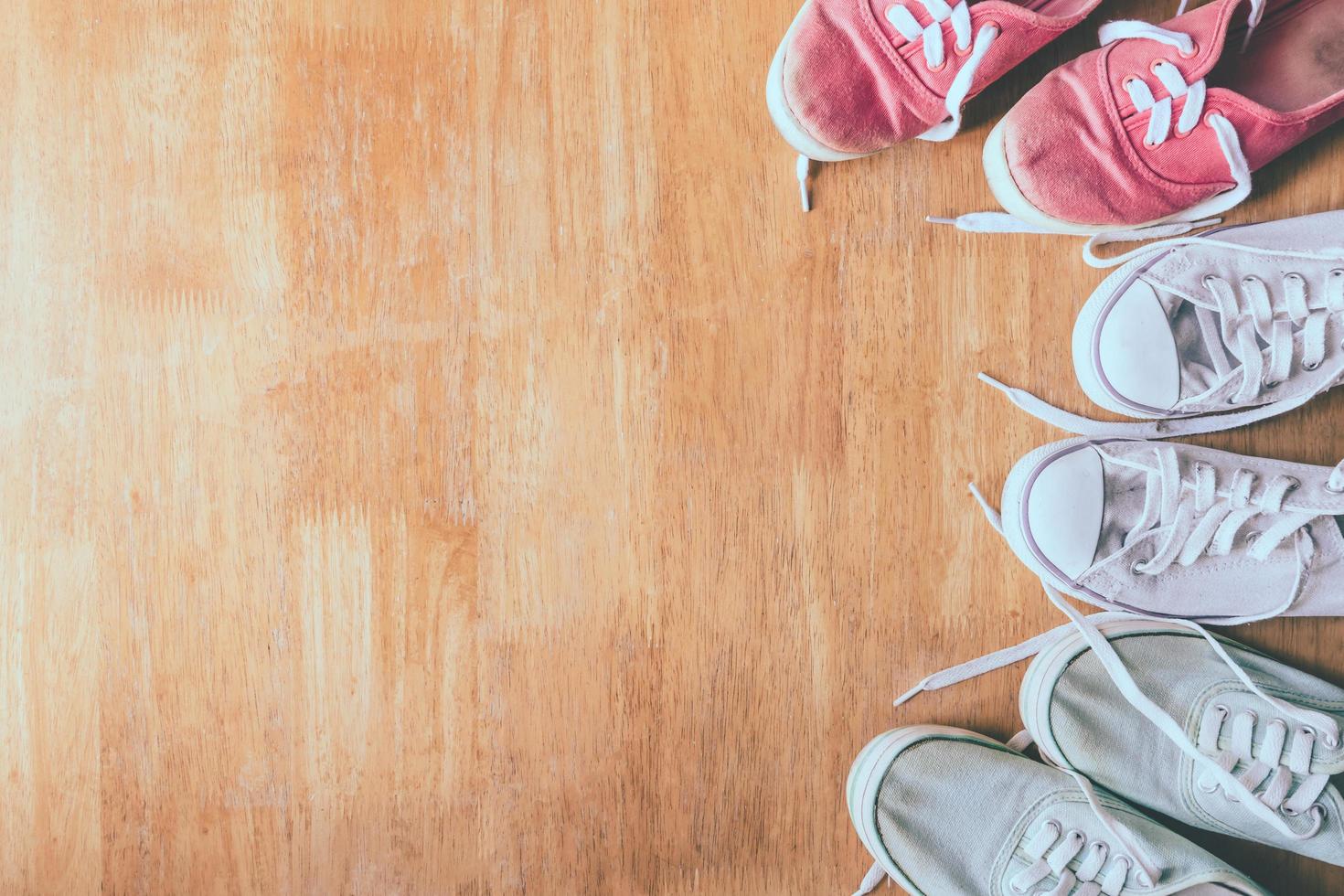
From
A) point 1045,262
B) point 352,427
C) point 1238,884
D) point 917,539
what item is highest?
point 1045,262

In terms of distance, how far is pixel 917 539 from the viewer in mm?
663

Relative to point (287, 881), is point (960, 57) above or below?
above

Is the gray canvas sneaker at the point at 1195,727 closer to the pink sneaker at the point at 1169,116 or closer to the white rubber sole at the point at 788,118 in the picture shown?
the pink sneaker at the point at 1169,116

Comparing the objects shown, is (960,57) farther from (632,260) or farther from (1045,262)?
(632,260)

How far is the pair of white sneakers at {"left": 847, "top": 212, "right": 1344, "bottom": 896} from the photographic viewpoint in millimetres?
616

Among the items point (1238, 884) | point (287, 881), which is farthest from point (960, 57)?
point (287, 881)

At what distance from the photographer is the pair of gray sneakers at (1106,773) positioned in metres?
0.63

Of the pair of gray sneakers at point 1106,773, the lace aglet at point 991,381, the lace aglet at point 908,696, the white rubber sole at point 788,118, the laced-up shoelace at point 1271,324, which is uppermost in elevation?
the white rubber sole at point 788,118

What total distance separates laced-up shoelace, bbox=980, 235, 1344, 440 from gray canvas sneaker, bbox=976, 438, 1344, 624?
0.05 meters

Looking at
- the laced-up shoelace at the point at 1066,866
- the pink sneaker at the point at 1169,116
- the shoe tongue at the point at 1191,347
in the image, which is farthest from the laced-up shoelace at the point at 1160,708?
the pink sneaker at the point at 1169,116

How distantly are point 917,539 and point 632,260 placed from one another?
37 cm

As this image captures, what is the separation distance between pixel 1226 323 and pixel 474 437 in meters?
0.67

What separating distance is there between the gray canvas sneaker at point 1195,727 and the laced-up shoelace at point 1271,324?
0.64 feet

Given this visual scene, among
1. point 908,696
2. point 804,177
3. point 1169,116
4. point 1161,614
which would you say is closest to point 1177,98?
point 1169,116
